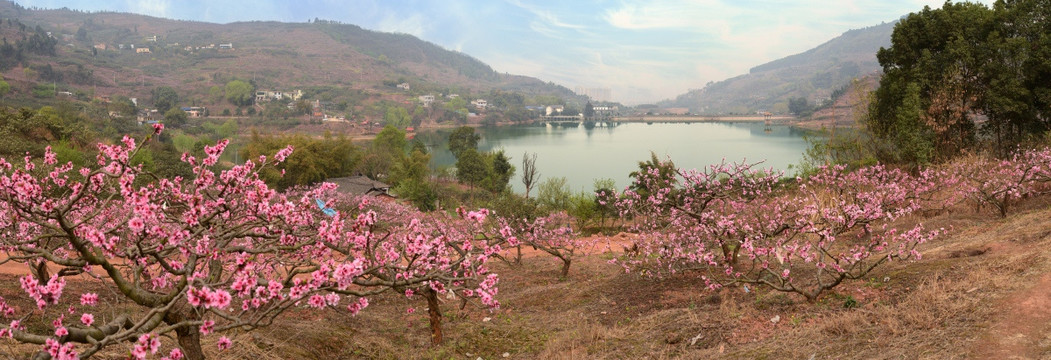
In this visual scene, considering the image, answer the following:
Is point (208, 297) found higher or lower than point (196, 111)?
lower

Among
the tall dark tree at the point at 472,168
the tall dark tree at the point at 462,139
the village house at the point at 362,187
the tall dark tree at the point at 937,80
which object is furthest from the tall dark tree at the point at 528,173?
the tall dark tree at the point at 937,80

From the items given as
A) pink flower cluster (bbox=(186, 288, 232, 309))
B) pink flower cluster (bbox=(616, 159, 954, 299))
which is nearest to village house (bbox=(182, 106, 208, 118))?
pink flower cluster (bbox=(616, 159, 954, 299))

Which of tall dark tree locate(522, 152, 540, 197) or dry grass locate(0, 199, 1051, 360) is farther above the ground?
dry grass locate(0, 199, 1051, 360)

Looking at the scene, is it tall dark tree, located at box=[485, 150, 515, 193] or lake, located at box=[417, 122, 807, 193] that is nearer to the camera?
tall dark tree, located at box=[485, 150, 515, 193]

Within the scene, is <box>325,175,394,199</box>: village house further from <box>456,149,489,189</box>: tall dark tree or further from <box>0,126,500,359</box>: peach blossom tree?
<box>0,126,500,359</box>: peach blossom tree

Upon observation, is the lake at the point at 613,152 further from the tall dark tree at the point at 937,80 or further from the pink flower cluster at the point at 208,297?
the pink flower cluster at the point at 208,297

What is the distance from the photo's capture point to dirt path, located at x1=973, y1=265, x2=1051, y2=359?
5.22 m

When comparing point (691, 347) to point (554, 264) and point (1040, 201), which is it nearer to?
point (554, 264)

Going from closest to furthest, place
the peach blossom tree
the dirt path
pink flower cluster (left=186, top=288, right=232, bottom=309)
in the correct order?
pink flower cluster (left=186, top=288, right=232, bottom=309), the peach blossom tree, the dirt path

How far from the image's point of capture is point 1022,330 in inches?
222

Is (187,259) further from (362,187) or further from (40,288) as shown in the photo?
(362,187)

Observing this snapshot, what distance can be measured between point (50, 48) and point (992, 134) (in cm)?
19229

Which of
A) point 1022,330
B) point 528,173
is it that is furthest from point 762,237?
point 528,173

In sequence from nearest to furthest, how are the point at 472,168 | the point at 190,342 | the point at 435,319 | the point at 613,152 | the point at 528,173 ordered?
the point at 190,342, the point at 435,319, the point at 472,168, the point at 528,173, the point at 613,152
